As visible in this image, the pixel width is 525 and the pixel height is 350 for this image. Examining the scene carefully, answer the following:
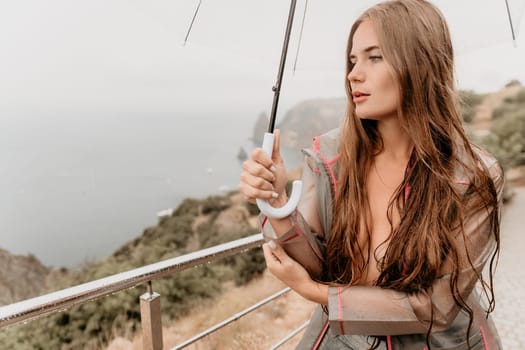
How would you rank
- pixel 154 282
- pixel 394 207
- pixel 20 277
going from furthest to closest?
pixel 20 277, pixel 154 282, pixel 394 207

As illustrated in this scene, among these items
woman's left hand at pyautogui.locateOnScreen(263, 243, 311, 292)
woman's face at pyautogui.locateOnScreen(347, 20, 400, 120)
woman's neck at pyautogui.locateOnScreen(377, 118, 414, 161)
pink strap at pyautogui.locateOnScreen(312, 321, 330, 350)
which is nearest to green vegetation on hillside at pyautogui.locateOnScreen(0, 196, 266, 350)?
pink strap at pyautogui.locateOnScreen(312, 321, 330, 350)

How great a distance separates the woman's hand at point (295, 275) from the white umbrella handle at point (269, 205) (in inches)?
4.0

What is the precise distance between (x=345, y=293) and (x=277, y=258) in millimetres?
154

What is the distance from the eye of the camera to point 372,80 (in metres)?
0.78

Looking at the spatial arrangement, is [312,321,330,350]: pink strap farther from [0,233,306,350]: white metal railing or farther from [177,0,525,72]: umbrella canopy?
[177,0,525,72]: umbrella canopy

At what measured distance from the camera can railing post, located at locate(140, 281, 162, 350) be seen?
1053mm

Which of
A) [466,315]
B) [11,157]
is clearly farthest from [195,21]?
[11,157]

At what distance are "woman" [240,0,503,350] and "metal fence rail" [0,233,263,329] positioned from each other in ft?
1.32

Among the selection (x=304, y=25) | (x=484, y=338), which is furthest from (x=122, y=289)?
(x=304, y=25)

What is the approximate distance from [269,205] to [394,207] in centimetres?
35

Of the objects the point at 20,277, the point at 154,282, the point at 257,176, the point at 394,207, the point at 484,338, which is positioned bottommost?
the point at 154,282

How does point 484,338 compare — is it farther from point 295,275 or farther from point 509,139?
point 509,139

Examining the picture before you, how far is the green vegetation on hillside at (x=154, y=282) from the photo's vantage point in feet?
17.2

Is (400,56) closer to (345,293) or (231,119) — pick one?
(345,293)
